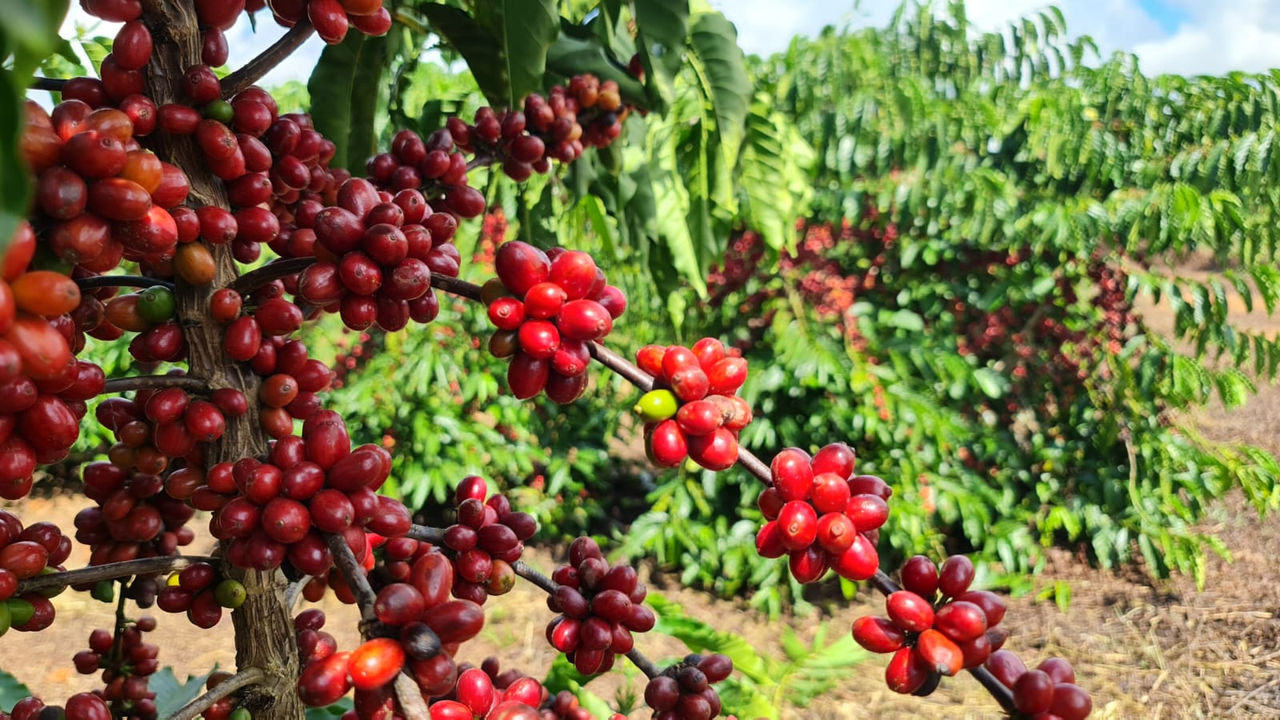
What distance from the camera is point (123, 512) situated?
75 cm

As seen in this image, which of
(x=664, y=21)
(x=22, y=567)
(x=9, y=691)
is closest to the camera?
(x=22, y=567)

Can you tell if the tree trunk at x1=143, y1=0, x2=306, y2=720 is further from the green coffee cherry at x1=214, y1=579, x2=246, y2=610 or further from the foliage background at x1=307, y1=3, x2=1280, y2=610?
the foliage background at x1=307, y1=3, x2=1280, y2=610

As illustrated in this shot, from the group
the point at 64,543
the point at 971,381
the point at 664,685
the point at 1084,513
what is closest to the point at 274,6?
the point at 64,543

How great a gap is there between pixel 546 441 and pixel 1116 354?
2.55 meters

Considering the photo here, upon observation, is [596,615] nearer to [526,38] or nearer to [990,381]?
[526,38]

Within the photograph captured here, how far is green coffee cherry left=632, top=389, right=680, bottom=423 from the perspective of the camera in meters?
0.57

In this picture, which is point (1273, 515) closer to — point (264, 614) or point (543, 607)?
point (543, 607)

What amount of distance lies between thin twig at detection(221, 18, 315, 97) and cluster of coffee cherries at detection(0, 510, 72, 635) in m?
0.36

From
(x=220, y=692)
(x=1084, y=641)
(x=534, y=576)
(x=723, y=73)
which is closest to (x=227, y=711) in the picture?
(x=220, y=692)

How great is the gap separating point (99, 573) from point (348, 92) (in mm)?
648

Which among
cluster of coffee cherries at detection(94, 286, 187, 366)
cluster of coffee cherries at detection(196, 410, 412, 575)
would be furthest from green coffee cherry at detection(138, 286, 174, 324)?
cluster of coffee cherries at detection(196, 410, 412, 575)

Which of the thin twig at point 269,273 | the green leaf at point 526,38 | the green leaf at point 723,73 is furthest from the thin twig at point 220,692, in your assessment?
the green leaf at point 723,73

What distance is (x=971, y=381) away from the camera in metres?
3.37

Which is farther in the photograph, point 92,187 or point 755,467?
point 755,467
